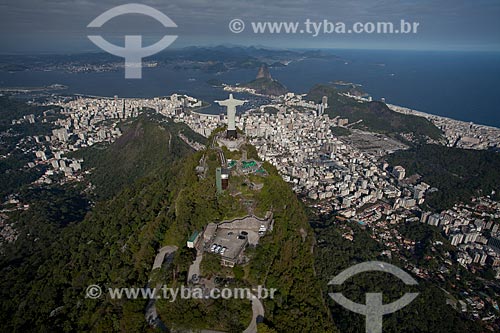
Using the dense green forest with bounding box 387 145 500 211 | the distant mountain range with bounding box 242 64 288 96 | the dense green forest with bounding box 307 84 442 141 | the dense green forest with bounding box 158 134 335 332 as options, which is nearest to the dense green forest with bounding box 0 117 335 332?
the dense green forest with bounding box 158 134 335 332

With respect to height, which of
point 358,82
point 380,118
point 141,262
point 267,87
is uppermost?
point 358,82

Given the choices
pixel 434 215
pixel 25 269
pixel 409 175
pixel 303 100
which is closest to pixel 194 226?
pixel 25 269

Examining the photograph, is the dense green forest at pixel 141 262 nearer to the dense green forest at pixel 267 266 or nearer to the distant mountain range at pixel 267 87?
the dense green forest at pixel 267 266

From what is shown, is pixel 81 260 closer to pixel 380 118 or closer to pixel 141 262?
pixel 141 262

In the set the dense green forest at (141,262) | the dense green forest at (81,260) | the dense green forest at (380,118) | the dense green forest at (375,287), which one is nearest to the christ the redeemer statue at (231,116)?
the dense green forest at (141,262)

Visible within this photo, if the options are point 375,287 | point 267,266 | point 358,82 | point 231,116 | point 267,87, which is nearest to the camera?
point 267,266

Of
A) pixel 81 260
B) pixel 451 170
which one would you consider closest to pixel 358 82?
pixel 451 170
